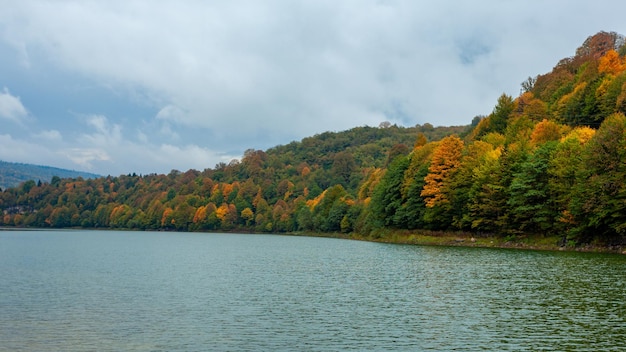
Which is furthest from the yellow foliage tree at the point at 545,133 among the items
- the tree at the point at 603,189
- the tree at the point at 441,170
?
the tree at the point at 603,189

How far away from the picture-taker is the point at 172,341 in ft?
84.4

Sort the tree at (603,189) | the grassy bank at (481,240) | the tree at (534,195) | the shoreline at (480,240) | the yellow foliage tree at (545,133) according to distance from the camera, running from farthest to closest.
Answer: the yellow foliage tree at (545,133)
the tree at (534,195)
the grassy bank at (481,240)
the shoreline at (480,240)
the tree at (603,189)

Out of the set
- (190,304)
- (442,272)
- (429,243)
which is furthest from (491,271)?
(429,243)

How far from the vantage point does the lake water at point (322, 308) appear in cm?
2542

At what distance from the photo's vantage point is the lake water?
25.4 metres

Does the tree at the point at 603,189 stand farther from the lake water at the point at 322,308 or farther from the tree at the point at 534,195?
the lake water at the point at 322,308

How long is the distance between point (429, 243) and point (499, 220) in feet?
56.9

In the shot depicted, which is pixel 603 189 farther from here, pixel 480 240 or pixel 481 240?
pixel 480 240

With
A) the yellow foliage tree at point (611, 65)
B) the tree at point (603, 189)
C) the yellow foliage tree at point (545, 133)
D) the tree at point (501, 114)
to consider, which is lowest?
the tree at point (603, 189)

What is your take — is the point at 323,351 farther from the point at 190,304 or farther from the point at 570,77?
the point at 570,77

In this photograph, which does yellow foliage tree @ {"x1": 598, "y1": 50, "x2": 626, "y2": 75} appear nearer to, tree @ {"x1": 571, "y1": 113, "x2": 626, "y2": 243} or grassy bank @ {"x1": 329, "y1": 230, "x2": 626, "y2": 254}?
tree @ {"x1": 571, "y1": 113, "x2": 626, "y2": 243}

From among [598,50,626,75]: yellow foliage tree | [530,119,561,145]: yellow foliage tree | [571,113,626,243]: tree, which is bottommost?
[571,113,626,243]: tree

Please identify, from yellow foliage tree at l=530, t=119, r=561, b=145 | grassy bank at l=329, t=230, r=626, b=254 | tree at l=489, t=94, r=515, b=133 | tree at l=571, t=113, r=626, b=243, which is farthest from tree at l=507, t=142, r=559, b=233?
tree at l=489, t=94, r=515, b=133

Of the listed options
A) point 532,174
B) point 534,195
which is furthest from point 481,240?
point 532,174
